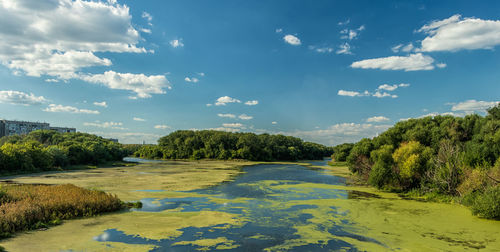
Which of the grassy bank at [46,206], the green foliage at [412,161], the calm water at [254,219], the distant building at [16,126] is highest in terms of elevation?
the distant building at [16,126]

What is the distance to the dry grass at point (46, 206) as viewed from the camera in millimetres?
14462

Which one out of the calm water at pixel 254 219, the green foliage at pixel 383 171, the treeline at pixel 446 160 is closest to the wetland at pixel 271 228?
the calm water at pixel 254 219

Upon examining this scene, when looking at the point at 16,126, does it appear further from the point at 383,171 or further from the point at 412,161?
the point at 412,161

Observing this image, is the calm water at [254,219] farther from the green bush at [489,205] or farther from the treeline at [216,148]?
the treeline at [216,148]

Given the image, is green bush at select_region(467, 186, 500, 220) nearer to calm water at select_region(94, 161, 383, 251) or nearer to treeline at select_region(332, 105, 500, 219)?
treeline at select_region(332, 105, 500, 219)

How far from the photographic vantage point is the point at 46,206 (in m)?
16.9

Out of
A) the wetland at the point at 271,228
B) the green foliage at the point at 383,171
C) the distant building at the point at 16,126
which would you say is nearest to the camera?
the wetland at the point at 271,228

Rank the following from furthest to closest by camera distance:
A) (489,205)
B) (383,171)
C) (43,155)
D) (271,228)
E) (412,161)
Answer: (43,155)
(383,171)
(412,161)
(489,205)
(271,228)

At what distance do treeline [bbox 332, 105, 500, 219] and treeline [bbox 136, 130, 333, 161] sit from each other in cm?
8367

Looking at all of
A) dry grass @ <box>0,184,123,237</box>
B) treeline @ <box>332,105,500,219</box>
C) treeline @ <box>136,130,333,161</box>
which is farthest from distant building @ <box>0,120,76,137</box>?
treeline @ <box>332,105,500,219</box>

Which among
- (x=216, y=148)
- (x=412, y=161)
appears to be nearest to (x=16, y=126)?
(x=216, y=148)

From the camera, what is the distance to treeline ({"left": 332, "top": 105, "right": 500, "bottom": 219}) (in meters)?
21.5

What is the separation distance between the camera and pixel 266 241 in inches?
556

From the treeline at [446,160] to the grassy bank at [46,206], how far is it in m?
24.8
